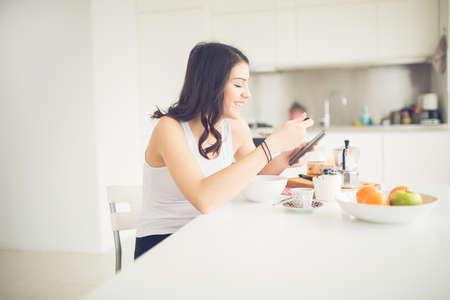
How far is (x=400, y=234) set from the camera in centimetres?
86

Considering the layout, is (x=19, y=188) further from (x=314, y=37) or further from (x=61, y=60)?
(x=314, y=37)

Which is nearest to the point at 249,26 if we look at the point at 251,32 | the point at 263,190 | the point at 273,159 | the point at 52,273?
the point at 251,32

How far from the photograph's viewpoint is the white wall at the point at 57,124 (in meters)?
2.82

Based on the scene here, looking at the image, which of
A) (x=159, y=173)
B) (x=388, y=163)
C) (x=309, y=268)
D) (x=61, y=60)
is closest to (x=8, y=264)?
(x=61, y=60)

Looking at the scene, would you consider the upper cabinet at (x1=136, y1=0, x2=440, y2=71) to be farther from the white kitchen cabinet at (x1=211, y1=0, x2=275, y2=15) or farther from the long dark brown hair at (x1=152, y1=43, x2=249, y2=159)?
the long dark brown hair at (x1=152, y1=43, x2=249, y2=159)

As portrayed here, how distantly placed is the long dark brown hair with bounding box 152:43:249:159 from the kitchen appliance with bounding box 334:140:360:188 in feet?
1.72

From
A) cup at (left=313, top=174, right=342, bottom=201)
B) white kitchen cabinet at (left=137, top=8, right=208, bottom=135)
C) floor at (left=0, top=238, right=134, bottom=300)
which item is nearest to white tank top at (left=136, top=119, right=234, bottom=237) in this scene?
cup at (left=313, top=174, right=342, bottom=201)

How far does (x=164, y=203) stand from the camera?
1.32 metres

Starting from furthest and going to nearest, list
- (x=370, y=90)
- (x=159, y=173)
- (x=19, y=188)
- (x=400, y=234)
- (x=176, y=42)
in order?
(x=370, y=90)
(x=176, y=42)
(x=19, y=188)
(x=159, y=173)
(x=400, y=234)

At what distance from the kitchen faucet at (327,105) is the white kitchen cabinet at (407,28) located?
749mm

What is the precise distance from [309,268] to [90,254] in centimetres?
261

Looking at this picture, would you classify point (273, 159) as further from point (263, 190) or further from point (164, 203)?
point (164, 203)

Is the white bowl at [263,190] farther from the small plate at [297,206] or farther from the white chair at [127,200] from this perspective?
the white chair at [127,200]

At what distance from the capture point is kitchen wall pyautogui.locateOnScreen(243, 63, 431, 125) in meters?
3.98
